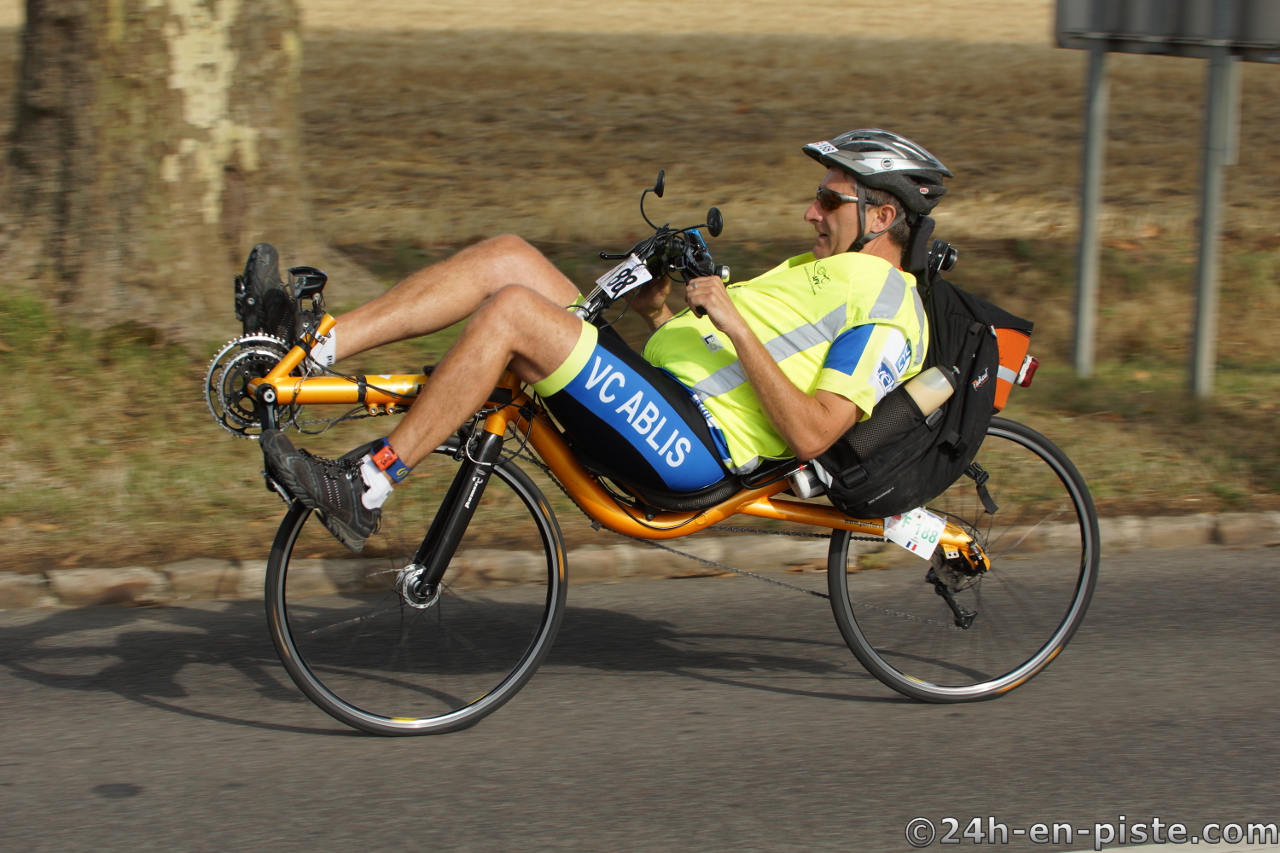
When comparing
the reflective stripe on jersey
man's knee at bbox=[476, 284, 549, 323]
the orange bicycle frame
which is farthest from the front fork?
the reflective stripe on jersey

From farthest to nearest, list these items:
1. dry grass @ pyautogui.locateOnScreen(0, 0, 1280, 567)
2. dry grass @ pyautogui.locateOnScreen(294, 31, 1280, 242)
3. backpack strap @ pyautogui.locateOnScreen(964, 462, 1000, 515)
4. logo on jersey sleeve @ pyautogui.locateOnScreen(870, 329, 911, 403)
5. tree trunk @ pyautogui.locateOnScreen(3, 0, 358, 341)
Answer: dry grass @ pyautogui.locateOnScreen(294, 31, 1280, 242), tree trunk @ pyautogui.locateOnScreen(3, 0, 358, 341), dry grass @ pyautogui.locateOnScreen(0, 0, 1280, 567), backpack strap @ pyautogui.locateOnScreen(964, 462, 1000, 515), logo on jersey sleeve @ pyautogui.locateOnScreen(870, 329, 911, 403)

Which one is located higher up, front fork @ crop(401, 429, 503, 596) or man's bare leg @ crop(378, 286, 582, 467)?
man's bare leg @ crop(378, 286, 582, 467)

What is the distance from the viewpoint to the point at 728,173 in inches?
497

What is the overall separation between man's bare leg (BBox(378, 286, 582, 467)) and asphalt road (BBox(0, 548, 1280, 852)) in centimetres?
95

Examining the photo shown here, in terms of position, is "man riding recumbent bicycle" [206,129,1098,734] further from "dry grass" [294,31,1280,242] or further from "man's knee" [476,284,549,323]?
"dry grass" [294,31,1280,242]

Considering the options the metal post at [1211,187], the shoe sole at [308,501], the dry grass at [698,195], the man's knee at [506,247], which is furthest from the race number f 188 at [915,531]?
the metal post at [1211,187]

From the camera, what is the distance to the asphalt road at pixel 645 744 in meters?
3.46

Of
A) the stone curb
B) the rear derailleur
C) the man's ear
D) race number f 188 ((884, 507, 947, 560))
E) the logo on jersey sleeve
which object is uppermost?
the man's ear

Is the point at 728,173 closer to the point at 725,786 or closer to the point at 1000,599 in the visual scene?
the point at 1000,599

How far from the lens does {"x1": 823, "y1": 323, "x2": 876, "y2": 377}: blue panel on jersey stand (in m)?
3.96

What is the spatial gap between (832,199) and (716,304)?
741 mm

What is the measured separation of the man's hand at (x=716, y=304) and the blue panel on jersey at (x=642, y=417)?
0.97ft

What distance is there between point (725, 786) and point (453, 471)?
127 centimetres

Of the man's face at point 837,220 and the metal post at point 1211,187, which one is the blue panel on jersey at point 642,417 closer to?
the man's face at point 837,220
